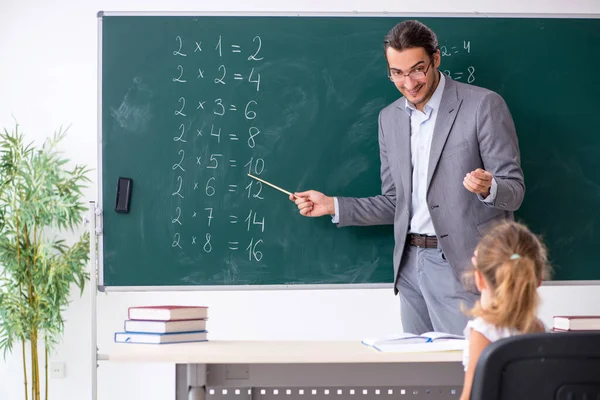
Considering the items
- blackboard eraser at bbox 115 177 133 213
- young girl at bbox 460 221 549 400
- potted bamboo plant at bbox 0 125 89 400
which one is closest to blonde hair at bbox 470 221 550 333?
young girl at bbox 460 221 549 400

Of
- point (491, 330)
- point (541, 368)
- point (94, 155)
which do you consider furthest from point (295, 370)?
point (94, 155)

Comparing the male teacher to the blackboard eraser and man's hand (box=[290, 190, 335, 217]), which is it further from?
the blackboard eraser

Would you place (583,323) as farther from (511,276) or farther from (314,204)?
(314,204)

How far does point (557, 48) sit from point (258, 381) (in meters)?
2.29

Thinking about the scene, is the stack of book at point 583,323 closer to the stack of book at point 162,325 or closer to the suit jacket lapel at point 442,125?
the suit jacket lapel at point 442,125

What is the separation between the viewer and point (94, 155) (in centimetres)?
495

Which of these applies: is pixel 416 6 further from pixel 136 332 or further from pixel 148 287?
pixel 136 332

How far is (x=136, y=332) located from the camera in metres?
2.76

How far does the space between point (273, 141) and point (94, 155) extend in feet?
5.37

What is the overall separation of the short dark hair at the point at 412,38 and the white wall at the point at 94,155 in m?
1.62

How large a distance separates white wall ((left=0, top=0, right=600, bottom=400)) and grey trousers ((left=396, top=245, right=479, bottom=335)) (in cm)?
154

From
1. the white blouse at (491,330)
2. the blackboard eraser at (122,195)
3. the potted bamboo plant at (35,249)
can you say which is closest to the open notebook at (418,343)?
the white blouse at (491,330)

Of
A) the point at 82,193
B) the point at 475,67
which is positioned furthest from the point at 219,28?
the point at 82,193

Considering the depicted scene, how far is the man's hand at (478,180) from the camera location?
115 inches
